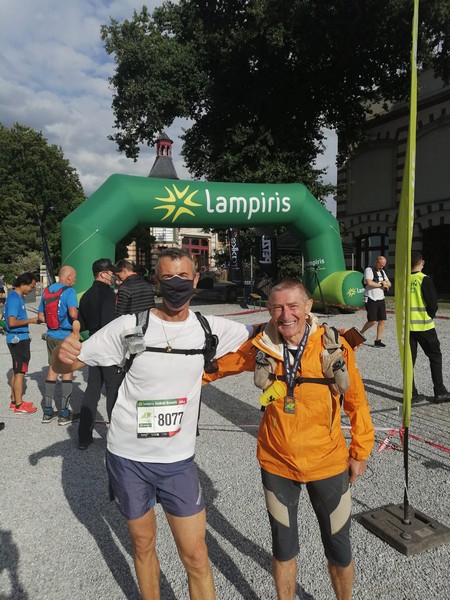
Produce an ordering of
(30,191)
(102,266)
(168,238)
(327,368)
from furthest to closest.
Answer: (168,238)
(30,191)
(102,266)
(327,368)

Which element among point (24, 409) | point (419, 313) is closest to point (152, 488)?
point (24, 409)

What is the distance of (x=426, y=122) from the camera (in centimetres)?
1956

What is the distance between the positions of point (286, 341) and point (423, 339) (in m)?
4.09

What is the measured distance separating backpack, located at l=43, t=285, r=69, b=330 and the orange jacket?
11.3 feet

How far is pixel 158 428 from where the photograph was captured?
2049mm

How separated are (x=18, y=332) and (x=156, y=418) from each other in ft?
13.7

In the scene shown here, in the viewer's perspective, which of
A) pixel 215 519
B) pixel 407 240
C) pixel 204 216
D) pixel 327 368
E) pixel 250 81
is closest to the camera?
pixel 327 368

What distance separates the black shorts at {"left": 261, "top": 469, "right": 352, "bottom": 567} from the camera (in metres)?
2.06

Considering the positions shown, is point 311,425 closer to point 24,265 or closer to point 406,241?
point 406,241

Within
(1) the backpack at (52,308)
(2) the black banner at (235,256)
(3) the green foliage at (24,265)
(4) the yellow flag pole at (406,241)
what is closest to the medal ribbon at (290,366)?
(4) the yellow flag pole at (406,241)

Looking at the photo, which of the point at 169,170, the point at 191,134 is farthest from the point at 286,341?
the point at 169,170

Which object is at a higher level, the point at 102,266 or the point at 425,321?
the point at 102,266

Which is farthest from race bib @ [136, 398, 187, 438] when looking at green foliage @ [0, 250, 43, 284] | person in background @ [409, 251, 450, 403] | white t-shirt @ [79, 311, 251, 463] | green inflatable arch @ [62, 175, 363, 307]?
green foliage @ [0, 250, 43, 284]

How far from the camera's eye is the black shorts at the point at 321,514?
2.06 meters
